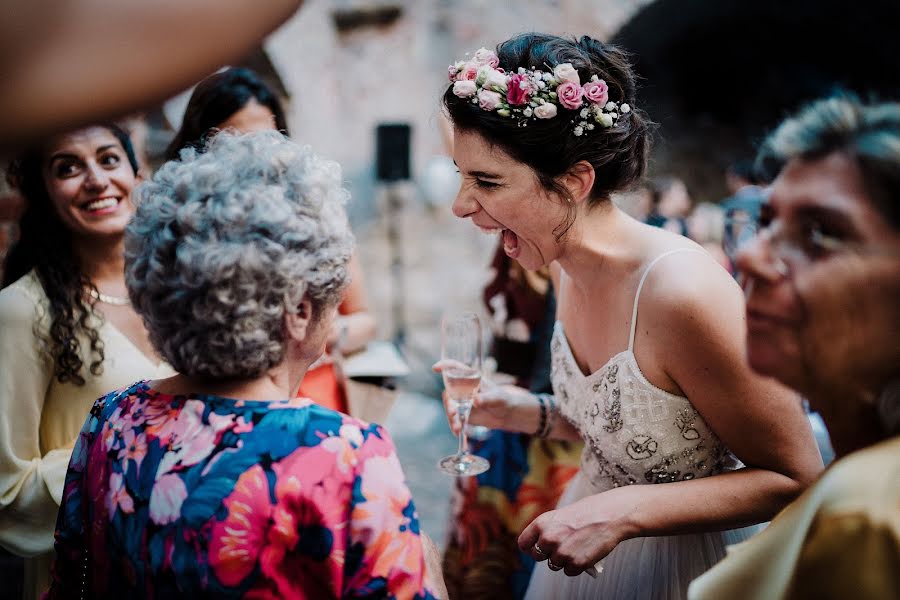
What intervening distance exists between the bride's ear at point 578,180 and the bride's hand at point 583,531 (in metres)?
0.76

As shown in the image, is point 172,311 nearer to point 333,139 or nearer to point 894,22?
point 333,139

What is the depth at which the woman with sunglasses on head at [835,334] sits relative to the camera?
2.89 ft

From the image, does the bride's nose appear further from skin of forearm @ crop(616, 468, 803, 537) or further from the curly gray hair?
skin of forearm @ crop(616, 468, 803, 537)

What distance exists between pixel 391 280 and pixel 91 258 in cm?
580

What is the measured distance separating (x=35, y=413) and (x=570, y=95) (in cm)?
170

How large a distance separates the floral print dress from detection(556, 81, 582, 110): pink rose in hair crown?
0.98 meters

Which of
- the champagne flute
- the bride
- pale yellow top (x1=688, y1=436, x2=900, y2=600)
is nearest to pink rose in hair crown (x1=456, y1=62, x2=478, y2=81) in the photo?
the bride

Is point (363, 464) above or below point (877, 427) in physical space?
below

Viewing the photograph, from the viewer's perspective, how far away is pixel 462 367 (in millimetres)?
2012

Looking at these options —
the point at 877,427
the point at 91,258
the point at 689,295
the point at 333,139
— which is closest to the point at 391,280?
the point at 333,139

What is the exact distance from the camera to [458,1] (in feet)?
24.2

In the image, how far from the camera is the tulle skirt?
1875 mm

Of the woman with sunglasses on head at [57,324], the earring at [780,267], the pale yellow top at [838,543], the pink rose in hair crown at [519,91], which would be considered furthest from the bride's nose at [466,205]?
the pale yellow top at [838,543]

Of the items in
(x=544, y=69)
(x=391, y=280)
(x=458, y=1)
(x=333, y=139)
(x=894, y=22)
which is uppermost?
(x=544, y=69)
